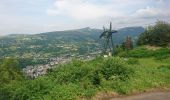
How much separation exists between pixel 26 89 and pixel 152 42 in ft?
141

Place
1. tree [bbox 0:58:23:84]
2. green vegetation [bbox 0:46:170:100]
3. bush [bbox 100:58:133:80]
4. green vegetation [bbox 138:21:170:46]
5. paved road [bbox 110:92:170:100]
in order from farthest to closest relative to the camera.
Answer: tree [bbox 0:58:23:84]
green vegetation [bbox 138:21:170:46]
bush [bbox 100:58:133:80]
paved road [bbox 110:92:170:100]
green vegetation [bbox 0:46:170:100]

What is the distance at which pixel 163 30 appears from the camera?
2403 inches

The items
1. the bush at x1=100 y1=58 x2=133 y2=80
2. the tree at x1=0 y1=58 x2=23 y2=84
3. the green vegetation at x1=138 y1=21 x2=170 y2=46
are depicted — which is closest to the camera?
the bush at x1=100 y1=58 x2=133 y2=80

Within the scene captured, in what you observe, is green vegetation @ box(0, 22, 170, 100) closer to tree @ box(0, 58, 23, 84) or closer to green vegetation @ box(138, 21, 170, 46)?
green vegetation @ box(138, 21, 170, 46)

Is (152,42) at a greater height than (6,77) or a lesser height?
greater

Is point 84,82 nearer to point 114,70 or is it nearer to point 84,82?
point 84,82

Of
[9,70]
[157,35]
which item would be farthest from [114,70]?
[9,70]

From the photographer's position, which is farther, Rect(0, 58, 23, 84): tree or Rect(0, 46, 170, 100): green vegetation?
Rect(0, 58, 23, 84): tree

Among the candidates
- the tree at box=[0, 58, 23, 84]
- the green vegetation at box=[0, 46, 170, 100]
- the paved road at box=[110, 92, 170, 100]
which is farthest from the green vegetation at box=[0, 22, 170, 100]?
the tree at box=[0, 58, 23, 84]

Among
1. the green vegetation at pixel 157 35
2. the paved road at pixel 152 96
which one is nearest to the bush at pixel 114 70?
the paved road at pixel 152 96

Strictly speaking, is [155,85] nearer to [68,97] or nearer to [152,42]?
[68,97]

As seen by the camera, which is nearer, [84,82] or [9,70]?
[84,82]

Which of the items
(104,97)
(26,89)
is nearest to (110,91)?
(104,97)

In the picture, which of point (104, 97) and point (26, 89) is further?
point (104, 97)
